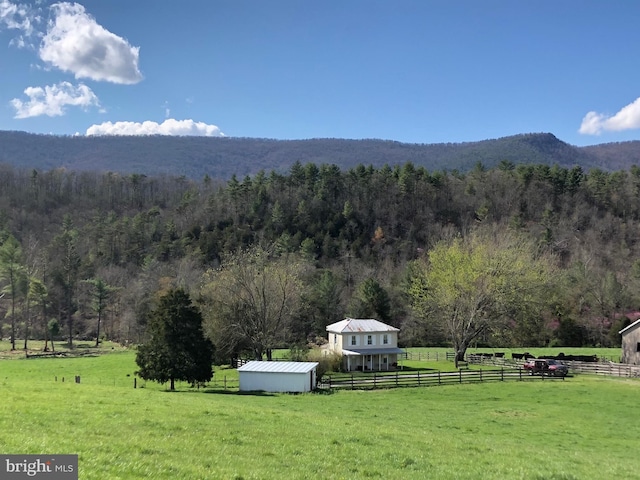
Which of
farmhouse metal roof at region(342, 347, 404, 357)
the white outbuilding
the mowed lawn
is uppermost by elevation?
the mowed lawn

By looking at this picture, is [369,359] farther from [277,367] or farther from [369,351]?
[277,367]

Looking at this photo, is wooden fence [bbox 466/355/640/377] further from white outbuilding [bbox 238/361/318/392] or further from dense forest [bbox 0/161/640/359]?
white outbuilding [bbox 238/361/318/392]

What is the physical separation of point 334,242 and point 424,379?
57701 mm

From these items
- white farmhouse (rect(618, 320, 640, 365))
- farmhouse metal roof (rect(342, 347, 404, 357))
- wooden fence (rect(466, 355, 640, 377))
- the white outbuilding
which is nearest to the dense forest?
farmhouse metal roof (rect(342, 347, 404, 357))

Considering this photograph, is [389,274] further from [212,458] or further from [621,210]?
[212,458]

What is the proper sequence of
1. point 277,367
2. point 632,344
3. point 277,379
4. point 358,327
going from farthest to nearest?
point 358,327, point 632,344, point 277,367, point 277,379

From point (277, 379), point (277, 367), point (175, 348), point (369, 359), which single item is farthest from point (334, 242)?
point (175, 348)

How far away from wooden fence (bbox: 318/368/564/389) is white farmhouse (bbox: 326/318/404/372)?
9770 mm

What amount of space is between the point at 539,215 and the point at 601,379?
69714 mm

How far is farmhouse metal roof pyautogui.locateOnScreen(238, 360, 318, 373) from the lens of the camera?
33125 mm

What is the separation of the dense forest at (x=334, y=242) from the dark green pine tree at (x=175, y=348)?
21.9m

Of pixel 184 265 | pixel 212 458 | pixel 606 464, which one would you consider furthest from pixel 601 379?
pixel 184 265

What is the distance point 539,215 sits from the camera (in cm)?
10288

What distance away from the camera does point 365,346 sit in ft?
162
